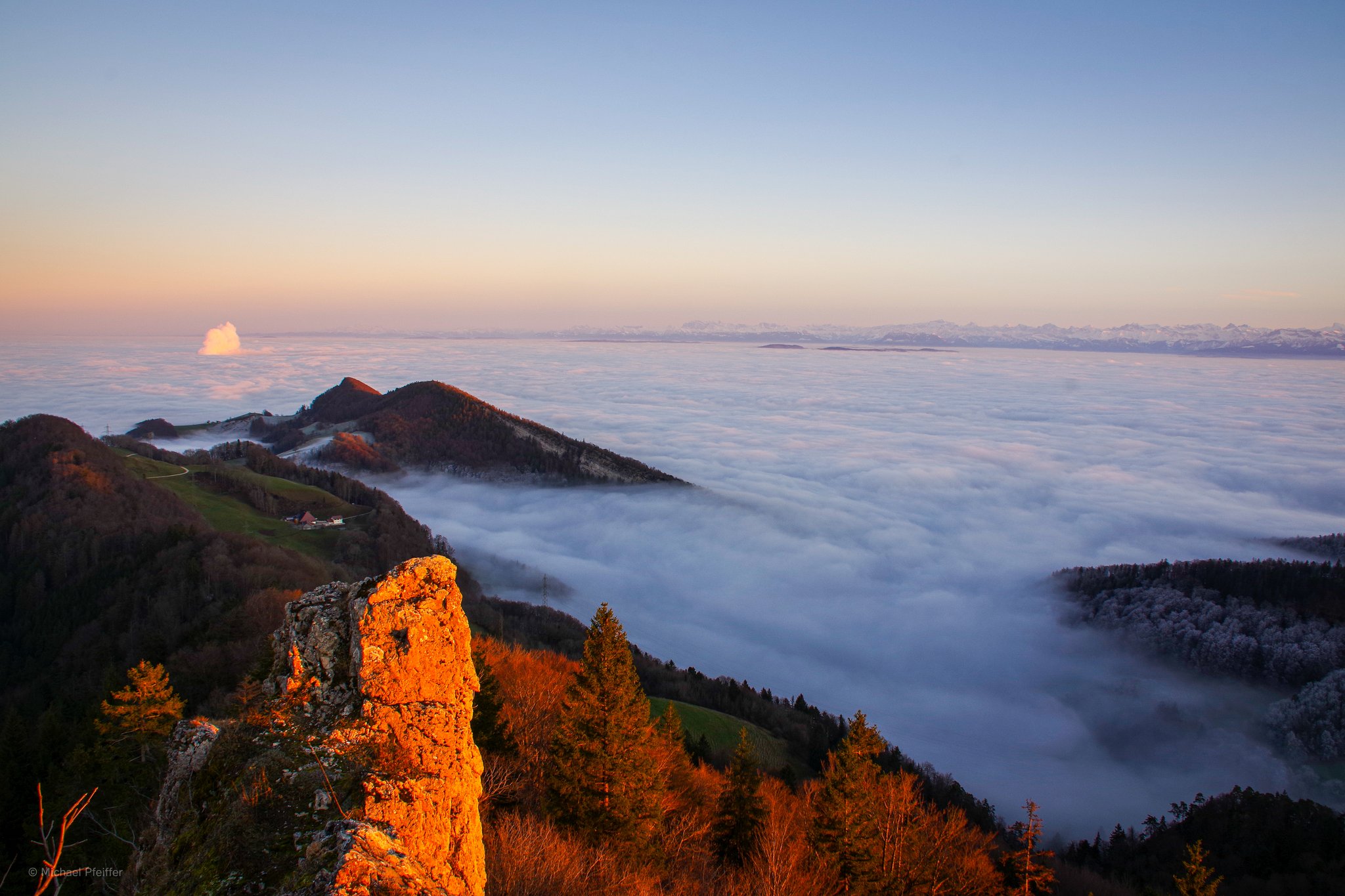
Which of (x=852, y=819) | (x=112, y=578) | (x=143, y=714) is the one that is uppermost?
(x=143, y=714)

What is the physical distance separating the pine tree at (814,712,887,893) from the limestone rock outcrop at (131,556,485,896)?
46.2 ft

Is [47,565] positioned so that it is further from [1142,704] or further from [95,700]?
[1142,704]

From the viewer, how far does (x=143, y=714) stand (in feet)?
69.1

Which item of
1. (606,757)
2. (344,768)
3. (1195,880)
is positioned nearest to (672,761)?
(606,757)

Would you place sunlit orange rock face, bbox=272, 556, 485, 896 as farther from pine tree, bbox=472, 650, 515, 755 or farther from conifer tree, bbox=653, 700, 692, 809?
conifer tree, bbox=653, 700, 692, 809

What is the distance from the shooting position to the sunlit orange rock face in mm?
7250

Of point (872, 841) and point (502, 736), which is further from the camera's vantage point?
point (502, 736)

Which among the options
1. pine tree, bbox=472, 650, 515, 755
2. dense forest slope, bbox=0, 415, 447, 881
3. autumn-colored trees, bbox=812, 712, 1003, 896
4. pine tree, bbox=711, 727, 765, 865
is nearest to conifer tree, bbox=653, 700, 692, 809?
pine tree, bbox=711, 727, 765, 865

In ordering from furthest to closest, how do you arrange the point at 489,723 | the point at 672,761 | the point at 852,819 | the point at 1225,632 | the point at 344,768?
the point at 1225,632
the point at 672,761
the point at 489,723
the point at 852,819
the point at 344,768

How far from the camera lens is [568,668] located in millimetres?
39375

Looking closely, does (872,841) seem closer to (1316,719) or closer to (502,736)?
(502,736)

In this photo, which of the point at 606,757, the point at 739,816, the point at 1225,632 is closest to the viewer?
the point at 606,757

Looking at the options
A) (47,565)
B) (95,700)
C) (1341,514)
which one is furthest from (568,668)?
(1341,514)

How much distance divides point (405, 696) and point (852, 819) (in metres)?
15.6
